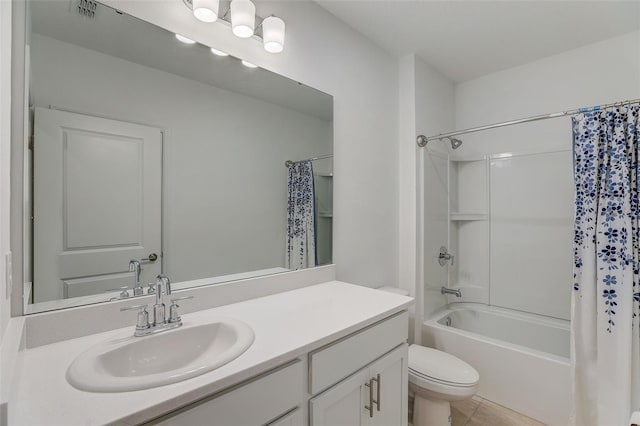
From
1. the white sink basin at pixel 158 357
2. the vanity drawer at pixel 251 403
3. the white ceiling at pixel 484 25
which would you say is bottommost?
the vanity drawer at pixel 251 403

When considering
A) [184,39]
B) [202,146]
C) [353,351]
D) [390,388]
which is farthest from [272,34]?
[390,388]

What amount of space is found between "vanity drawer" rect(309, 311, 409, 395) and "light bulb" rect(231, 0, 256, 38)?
4.58 ft

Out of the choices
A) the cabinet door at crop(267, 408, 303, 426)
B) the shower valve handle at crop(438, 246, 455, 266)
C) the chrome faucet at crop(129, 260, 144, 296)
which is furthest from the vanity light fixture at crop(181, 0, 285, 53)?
the shower valve handle at crop(438, 246, 455, 266)

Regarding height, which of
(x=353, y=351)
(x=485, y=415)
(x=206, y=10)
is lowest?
(x=485, y=415)

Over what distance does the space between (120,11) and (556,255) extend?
10.4 feet

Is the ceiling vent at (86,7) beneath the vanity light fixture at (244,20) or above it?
beneath

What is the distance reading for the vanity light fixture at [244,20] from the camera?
1.26 metres

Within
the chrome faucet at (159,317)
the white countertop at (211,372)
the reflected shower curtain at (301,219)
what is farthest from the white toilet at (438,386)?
the chrome faucet at (159,317)

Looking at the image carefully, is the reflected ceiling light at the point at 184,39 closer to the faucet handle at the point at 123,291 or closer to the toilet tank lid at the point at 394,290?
the faucet handle at the point at 123,291

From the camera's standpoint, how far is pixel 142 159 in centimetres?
120

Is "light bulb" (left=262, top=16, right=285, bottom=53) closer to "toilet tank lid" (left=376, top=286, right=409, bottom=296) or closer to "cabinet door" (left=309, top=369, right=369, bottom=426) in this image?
"cabinet door" (left=309, top=369, right=369, bottom=426)

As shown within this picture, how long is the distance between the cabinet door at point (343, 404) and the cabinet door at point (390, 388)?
2.1 inches

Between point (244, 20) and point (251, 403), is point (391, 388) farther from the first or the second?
point (244, 20)

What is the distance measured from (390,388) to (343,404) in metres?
0.32
